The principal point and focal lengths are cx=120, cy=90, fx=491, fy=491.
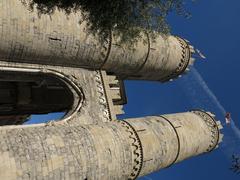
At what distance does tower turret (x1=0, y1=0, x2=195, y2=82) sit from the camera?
50.0 ft

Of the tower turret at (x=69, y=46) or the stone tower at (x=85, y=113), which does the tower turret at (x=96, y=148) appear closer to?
the stone tower at (x=85, y=113)

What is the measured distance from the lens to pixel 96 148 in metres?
14.7

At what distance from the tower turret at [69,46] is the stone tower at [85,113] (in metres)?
0.03

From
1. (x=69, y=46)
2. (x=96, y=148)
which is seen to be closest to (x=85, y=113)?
(x=69, y=46)

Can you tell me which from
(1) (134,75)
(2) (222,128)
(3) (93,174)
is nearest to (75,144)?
(3) (93,174)

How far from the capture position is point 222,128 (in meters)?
22.8

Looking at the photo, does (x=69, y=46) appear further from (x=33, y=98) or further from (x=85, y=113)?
(x=33, y=98)

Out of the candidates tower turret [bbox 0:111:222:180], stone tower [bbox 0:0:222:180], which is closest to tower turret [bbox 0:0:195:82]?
stone tower [bbox 0:0:222:180]

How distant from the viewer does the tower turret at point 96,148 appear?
1300 cm

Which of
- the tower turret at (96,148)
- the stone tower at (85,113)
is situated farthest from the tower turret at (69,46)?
the tower turret at (96,148)

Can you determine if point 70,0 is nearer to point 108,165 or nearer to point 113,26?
point 113,26

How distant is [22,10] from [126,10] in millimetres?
4420

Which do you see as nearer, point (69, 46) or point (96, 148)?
point (96, 148)

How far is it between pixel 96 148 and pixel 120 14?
574 cm
